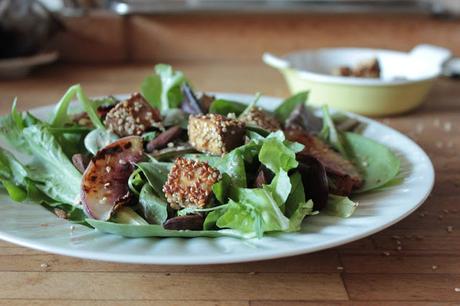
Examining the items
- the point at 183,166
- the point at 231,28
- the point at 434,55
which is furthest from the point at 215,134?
the point at 231,28

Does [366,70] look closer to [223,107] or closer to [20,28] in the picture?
[223,107]

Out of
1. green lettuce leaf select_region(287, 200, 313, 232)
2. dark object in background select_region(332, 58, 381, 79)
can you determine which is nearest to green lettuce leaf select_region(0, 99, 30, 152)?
green lettuce leaf select_region(287, 200, 313, 232)

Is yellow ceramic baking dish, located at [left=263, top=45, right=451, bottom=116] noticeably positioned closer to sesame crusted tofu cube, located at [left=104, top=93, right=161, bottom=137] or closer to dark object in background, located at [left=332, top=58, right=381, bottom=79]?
dark object in background, located at [left=332, top=58, right=381, bottom=79]

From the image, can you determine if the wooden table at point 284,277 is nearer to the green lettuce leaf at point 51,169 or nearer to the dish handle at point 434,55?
the green lettuce leaf at point 51,169

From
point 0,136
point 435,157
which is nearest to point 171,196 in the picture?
point 0,136

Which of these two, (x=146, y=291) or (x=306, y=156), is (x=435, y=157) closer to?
(x=306, y=156)

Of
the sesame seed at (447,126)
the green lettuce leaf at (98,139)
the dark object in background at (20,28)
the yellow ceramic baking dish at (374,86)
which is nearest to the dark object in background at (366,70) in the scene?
the yellow ceramic baking dish at (374,86)

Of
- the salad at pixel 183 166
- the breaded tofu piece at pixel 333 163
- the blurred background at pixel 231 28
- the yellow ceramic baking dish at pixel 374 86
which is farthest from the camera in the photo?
the blurred background at pixel 231 28

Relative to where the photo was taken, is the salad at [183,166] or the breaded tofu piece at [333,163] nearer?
the salad at [183,166]

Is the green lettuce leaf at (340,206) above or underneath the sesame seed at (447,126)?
above
